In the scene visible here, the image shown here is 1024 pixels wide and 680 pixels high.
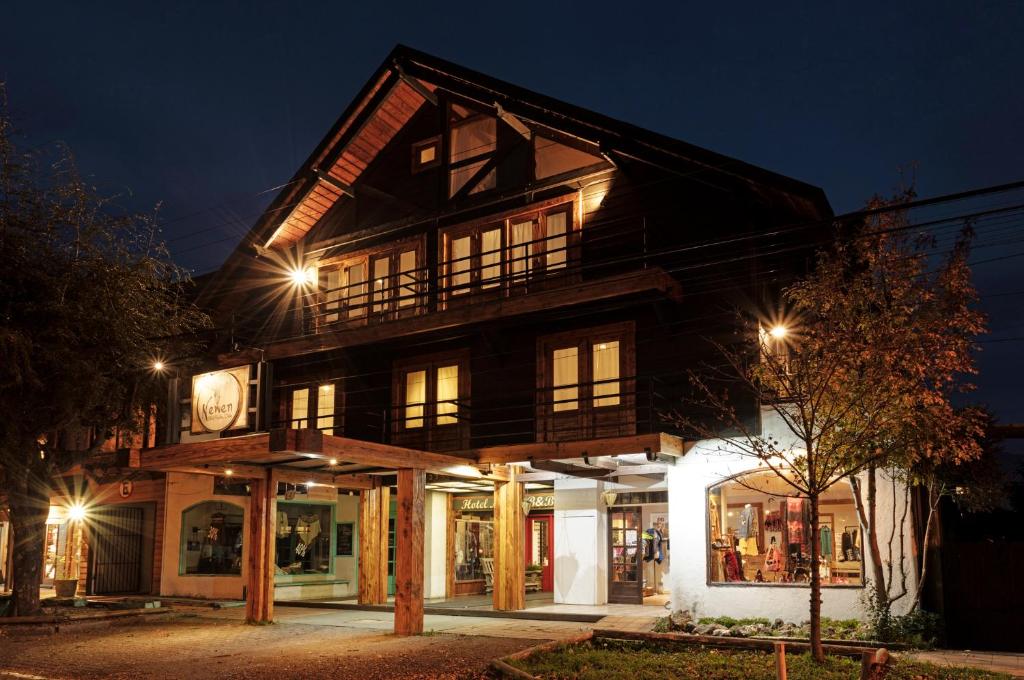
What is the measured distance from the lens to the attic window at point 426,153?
2382cm

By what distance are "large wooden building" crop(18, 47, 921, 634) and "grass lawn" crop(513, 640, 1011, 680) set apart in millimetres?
4152

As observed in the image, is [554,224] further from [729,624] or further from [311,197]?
[729,624]

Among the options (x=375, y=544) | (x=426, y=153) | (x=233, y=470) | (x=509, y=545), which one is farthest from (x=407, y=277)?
(x=509, y=545)

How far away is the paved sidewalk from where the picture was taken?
1264 centimetres

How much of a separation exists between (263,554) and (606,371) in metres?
7.78

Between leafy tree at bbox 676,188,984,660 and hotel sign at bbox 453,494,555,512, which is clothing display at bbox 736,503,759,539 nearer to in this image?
leafy tree at bbox 676,188,984,660

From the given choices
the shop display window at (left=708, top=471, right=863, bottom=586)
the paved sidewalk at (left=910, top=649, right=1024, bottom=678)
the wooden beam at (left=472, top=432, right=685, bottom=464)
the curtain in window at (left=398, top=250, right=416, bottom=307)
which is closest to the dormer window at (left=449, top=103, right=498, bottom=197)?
the curtain in window at (left=398, top=250, right=416, bottom=307)

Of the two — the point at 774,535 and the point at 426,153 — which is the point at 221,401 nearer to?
the point at 426,153

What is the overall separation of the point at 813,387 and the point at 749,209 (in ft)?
22.4

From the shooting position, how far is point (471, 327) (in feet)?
70.6

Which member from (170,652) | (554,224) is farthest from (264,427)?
(554,224)

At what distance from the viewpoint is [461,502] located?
2491 cm

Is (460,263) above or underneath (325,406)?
above

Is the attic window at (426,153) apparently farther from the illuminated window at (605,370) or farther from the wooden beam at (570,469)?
the wooden beam at (570,469)
